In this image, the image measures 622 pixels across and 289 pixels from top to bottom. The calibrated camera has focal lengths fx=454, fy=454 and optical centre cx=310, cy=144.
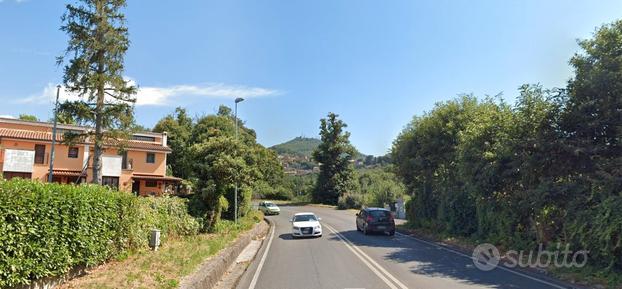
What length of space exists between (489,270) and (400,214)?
29286 millimetres

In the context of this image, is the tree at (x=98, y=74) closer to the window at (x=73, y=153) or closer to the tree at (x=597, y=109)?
the window at (x=73, y=153)

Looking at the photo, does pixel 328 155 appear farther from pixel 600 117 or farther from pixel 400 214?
pixel 600 117

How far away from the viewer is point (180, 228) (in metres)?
20.8

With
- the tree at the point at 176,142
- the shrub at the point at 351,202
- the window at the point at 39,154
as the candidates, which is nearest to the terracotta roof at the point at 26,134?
the window at the point at 39,154

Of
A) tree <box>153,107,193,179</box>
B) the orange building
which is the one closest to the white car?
the orange building

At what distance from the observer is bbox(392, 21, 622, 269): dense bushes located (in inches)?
464

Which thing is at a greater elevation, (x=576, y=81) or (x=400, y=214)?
(x=576, y=81)

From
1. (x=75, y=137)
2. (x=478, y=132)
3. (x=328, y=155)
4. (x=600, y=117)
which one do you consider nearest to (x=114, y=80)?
(x=75, y=137)

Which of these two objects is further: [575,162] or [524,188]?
[524,188]

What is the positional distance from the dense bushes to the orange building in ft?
86.4

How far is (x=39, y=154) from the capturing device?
39.9 m

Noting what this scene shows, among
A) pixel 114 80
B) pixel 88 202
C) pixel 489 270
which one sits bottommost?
pixel 489 270

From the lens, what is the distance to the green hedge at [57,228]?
7902mm

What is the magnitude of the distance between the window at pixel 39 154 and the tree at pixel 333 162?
1652 inches
